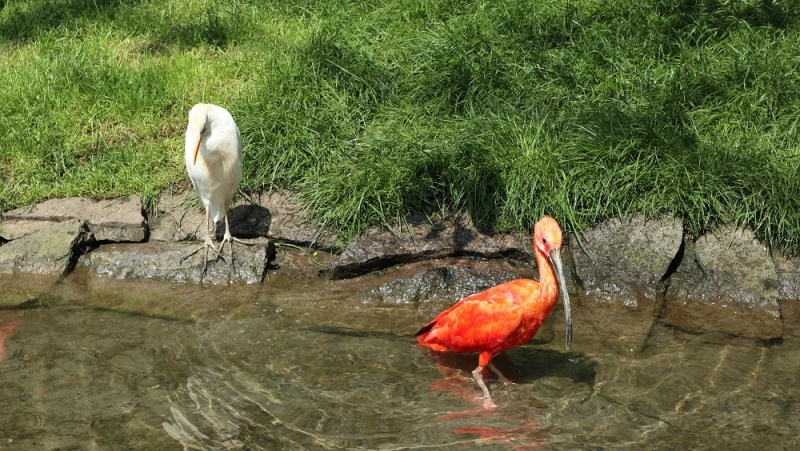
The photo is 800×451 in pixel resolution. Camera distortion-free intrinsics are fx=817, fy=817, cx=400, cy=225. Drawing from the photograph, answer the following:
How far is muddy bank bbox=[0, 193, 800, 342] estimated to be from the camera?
5.07 m

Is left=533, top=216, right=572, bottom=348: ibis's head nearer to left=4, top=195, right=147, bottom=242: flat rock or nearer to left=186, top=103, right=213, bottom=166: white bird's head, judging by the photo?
left=186, top=103, right=213, bottom=166: white bird's head

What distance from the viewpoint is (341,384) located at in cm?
427

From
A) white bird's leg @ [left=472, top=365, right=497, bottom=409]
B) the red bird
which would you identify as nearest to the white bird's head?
the red bird

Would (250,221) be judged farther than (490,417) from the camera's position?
Yes

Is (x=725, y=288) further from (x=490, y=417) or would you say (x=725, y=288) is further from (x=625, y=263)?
(x=490, y=417)

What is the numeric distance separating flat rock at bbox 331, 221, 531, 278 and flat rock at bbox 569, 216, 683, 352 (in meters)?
0.43

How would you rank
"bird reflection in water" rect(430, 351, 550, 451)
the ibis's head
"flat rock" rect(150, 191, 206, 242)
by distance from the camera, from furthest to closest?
"flat rock" rect(150, 191, 206, 242) < the ibis's head < "bird reflection in water" rect(430, 351, 550, 451)

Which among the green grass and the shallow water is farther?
the green grass

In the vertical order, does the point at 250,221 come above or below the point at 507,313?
below

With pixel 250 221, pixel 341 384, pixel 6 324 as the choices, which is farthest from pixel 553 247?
pixel 6 324

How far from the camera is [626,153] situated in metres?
5.58

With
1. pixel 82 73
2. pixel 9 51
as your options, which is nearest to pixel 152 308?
pixel 82 73

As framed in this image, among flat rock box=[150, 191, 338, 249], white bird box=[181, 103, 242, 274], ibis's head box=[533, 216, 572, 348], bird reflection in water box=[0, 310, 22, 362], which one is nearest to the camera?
ibis's head box=[533, 216, 572, 348]

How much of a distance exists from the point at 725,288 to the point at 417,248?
6.52ft
